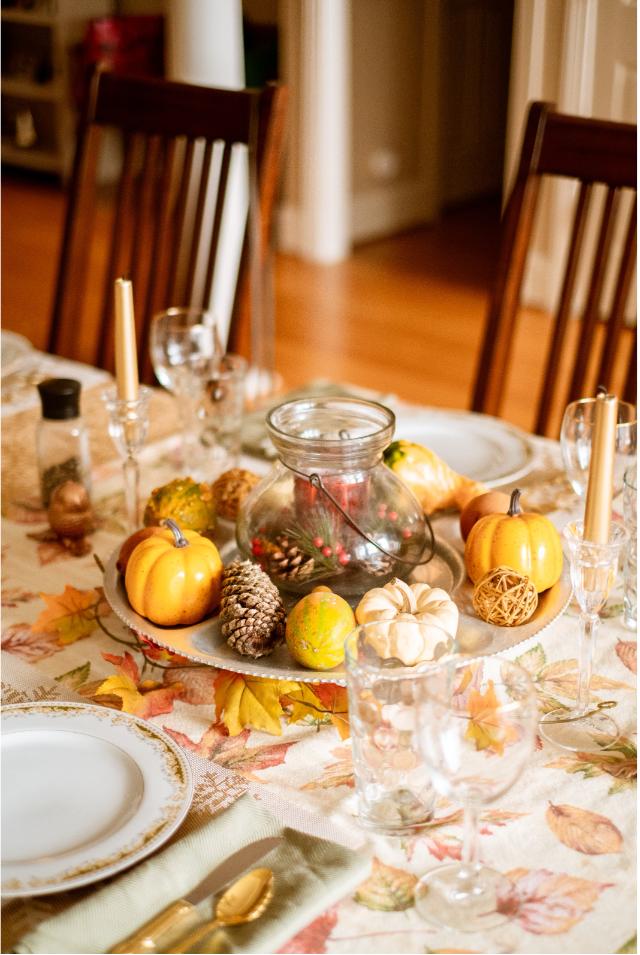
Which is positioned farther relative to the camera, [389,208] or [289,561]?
[389,208]

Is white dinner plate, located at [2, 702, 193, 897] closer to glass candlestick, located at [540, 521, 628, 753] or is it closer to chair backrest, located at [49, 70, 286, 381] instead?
glass candlestick, located at [540, 521, 628, 753]

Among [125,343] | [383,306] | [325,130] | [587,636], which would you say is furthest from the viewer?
[325,130]

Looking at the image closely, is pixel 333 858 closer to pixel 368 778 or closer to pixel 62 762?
pixel 368 778

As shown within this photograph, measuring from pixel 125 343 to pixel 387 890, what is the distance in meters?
0.60

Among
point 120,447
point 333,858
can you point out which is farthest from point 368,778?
point 120,447

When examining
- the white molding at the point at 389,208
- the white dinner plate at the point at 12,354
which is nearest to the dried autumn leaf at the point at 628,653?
the white dinner plate at the point at 12,354

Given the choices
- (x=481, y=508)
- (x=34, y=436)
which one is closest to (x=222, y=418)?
(x=34, y=436)

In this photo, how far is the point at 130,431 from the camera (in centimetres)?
114

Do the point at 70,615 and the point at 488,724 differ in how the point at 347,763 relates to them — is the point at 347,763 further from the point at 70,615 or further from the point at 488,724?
the point at 70,615

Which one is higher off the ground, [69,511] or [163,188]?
[163,188]

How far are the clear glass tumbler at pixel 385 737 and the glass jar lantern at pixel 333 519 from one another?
0.59ft

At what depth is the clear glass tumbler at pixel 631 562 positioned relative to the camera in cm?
100

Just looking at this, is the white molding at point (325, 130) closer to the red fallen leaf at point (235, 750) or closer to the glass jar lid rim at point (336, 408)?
the glass jar lid rim at point (336, 408)

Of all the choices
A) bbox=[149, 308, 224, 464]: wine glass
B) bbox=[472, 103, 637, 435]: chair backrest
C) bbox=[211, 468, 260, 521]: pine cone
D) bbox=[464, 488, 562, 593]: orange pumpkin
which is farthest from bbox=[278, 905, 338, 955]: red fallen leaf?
bbox=[472, 103, 637, 435]: chair backrest
